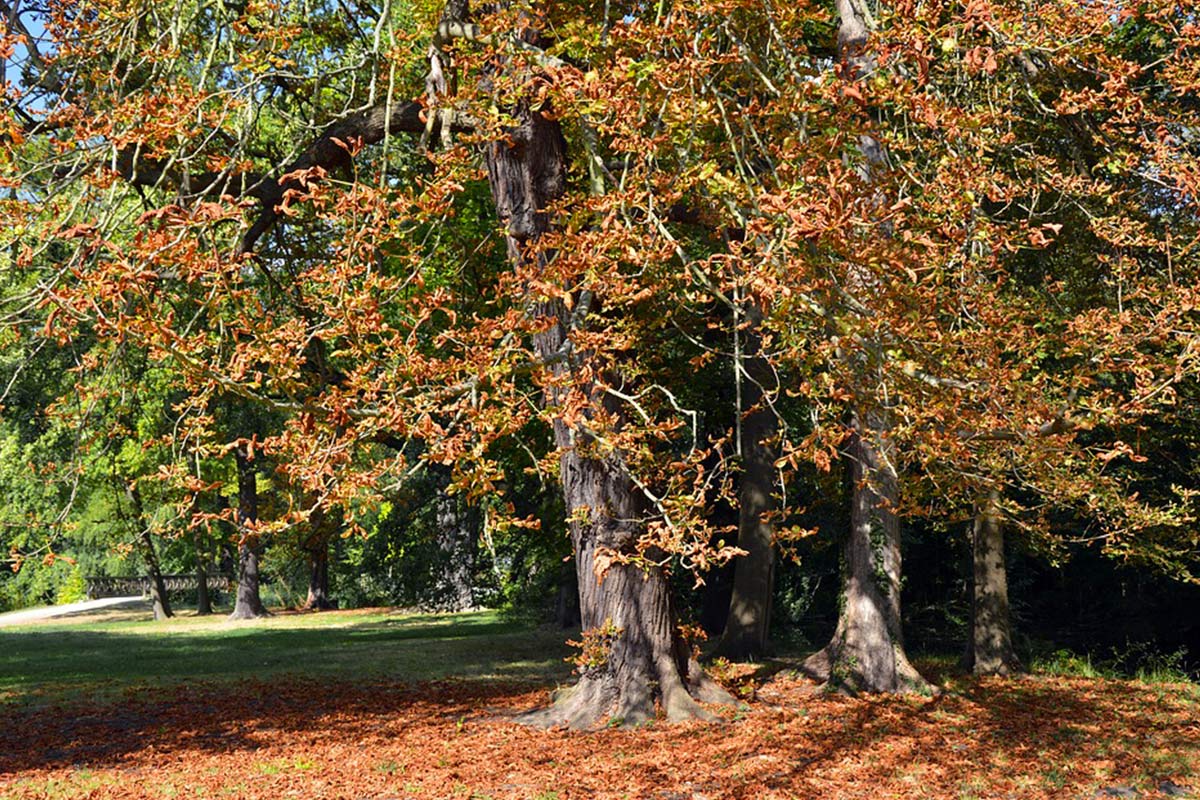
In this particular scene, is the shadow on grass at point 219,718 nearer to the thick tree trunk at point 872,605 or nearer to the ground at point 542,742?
the ground at point 542,742

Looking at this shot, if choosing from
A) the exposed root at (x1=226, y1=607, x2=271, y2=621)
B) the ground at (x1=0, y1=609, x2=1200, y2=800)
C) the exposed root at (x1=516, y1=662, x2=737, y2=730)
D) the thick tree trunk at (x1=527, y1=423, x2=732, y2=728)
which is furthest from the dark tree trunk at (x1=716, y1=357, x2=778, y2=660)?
the exposed root at (x1=226, y1=607, x2=271, y2=621)

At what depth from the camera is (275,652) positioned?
20.5 m

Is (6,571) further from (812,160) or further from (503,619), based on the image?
(812,160)

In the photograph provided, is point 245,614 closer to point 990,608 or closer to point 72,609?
point 72,609

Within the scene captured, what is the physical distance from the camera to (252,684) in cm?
1505

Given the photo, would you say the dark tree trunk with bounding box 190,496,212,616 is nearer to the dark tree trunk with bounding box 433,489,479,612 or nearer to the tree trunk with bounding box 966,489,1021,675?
the dark tree trunk with bounding box 433,489,479,612

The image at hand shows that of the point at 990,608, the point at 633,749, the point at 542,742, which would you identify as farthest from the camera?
the point at 990,608

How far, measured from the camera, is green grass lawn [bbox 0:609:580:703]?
16.0 m

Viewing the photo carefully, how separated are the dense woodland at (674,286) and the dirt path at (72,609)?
24328mm

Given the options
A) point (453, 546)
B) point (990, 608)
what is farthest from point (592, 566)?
point (453, 546)

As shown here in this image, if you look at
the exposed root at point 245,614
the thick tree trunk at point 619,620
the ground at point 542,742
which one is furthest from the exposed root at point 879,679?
the exposed root at point 245,614

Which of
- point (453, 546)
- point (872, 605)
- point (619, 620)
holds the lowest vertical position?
point (872, 605)

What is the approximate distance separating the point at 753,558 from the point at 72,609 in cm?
3671

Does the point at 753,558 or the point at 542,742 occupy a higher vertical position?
the point at 753,558
